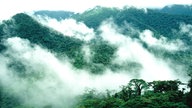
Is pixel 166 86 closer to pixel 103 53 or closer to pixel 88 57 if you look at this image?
pixel 88 57

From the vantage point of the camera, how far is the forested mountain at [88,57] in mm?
119838

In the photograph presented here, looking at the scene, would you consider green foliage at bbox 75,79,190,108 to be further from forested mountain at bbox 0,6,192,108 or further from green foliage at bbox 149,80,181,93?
forested mountain at bbox 0,6,192,108

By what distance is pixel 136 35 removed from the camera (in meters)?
183

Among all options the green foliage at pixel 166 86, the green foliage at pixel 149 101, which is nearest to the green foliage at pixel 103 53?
the green foliage at pixel 149 101

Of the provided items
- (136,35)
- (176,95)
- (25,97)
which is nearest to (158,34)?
(136,35)

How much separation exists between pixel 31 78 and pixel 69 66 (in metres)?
21.2

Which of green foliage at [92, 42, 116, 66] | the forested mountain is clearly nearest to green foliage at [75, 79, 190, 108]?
the forested mountain

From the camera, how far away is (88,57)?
14075 cm

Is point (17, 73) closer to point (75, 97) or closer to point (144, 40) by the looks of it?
point (75, 97)

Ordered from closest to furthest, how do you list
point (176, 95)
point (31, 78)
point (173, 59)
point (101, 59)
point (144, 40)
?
point (176, 95) < point (31, 78) < point (101, 59) < point (173, 59) < point (144, 40)

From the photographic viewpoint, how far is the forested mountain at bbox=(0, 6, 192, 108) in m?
120

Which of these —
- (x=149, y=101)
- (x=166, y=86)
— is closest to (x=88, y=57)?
(x=166, y=86)

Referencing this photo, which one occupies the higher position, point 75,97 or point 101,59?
point 101,59

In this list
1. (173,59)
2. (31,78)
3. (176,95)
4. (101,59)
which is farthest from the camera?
(173,59)
